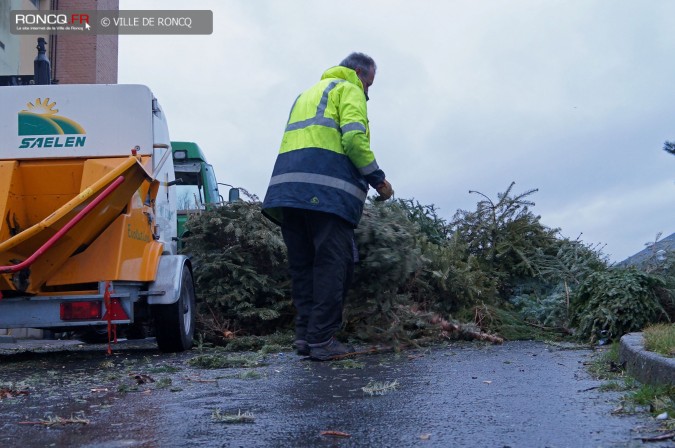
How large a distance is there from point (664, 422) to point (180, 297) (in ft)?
16.2

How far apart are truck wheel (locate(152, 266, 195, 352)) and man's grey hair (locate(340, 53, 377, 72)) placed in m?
2.50

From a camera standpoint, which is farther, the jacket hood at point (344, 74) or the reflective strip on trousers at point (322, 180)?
the jacket hood at point (344, 74)

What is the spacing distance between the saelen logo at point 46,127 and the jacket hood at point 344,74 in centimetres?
230

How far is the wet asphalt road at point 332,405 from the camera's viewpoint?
2881 mm

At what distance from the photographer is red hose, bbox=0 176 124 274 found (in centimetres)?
578

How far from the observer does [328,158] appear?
5723 millimetres

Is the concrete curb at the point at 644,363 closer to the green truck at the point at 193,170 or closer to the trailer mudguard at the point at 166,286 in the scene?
the trailer mudguard at the point at 166,286

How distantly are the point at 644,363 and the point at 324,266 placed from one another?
7.92 ft

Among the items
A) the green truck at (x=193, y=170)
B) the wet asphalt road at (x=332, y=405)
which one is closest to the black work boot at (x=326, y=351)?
the wet asphalt road at (x=332, y=405)

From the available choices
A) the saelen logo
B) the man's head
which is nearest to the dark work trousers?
the man's head

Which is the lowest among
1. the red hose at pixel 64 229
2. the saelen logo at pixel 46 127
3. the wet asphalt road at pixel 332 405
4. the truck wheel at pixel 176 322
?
the wet asphalt road at pixel 332 405

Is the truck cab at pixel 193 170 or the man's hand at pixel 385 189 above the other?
the truck cab at pixel 193 170

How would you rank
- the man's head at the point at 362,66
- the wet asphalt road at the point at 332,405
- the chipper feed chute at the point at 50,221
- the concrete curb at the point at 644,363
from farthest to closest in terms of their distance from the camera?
the man's head at the point at 362,66 < the chipper feed chute at the point at 50,221 < the concrete curb at the point at 644,363 < the wet asphalt road at the point at 332,405

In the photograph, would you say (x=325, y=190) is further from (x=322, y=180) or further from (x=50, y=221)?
(x=50, y=221)
